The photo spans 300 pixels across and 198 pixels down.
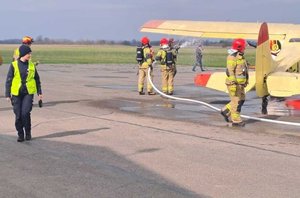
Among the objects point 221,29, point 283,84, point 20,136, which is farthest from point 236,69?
point 221,29

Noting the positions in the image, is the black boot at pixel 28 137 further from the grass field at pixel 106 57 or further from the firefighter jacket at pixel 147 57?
the grass field at pixel 106 57

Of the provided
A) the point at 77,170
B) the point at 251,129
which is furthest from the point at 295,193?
the point at 251,129

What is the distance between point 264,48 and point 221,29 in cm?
381

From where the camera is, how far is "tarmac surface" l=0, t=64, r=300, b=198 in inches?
227

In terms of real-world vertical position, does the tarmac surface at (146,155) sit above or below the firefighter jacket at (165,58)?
below

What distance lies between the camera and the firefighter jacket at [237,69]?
10.3 m

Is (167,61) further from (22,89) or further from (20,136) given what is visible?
(20,136)

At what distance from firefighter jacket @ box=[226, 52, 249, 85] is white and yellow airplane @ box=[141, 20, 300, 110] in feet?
4.74

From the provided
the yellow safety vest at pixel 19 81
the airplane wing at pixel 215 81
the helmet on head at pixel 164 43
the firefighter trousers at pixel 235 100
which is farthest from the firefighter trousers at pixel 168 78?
the yellow safety vest at pixel 19 81

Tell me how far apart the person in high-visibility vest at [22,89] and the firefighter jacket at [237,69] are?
13.4 feet

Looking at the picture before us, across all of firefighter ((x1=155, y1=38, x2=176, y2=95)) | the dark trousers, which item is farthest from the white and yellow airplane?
the dark trousers

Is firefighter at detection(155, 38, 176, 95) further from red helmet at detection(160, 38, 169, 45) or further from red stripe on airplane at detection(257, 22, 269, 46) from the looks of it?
red stripe on airplane at detection(257, 22, 269, 46)

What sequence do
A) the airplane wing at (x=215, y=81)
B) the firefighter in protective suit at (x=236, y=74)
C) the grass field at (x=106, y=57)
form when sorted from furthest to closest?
the grass field at (x=106, y=57), the airplane wing at (x=215, y=81), the firefighter in protective suit at (x=236, y=74)

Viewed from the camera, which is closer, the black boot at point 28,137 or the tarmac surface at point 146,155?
the tarmac surface at point 146,155
